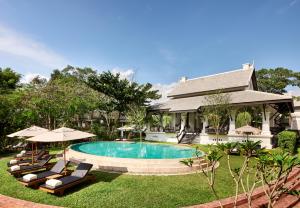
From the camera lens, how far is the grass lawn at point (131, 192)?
7.53 metres

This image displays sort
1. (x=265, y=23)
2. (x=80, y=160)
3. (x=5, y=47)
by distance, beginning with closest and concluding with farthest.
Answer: (x=80, y=160), (x=5, y=47), (x=265, y=23)

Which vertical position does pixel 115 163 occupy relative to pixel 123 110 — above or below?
below

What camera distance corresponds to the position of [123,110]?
32.9 m

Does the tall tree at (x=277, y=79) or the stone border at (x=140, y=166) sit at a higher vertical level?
the tall tree at (x=277, y=79)

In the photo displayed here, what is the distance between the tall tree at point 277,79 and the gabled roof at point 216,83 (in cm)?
2050

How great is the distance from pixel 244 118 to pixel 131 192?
18778 mm

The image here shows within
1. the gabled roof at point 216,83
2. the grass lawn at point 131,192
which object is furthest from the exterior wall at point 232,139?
the grass lawn at point 131,192

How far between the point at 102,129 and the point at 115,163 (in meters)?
17.5

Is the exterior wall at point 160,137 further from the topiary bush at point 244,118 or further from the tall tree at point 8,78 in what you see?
the tall tree at point 8,78

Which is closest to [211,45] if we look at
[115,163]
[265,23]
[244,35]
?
[244,35]

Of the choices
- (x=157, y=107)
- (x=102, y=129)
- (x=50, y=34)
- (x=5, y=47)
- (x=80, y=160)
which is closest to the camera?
(x=80, y=160)

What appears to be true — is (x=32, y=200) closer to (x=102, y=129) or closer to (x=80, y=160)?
(x=80, y=160)

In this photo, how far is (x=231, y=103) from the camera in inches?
930

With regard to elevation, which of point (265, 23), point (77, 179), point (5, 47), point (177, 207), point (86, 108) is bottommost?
point (177, 207)
